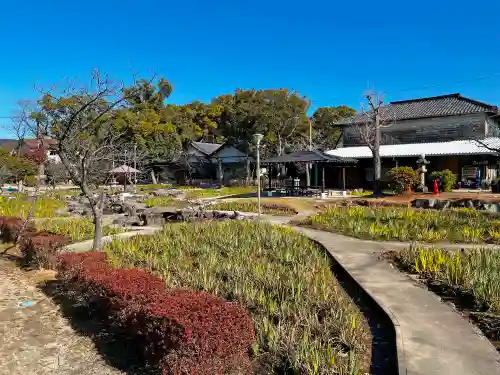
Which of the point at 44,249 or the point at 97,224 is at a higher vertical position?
the point at 97,224

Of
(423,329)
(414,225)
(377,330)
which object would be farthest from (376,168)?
(423,329)

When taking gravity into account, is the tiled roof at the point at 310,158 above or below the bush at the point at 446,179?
above

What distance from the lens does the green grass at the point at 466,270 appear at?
5699 mm

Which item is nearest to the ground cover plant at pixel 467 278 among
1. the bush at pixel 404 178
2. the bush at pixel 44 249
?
the bush at pixel 44 249

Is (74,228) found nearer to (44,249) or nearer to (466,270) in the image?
(44,249)

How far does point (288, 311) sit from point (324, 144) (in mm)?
44342

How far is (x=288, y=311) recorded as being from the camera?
529 centimetres

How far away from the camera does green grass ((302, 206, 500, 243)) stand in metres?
10.6

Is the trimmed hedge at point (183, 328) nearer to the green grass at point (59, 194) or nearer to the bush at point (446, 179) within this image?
the bush at point (446, 179)

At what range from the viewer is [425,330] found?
194 inches

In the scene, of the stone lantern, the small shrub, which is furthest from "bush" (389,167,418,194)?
the small shrub

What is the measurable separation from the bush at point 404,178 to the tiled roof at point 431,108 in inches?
363

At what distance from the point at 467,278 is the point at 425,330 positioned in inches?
81.1

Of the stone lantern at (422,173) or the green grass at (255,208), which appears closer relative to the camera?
the green grass at (255,208)
